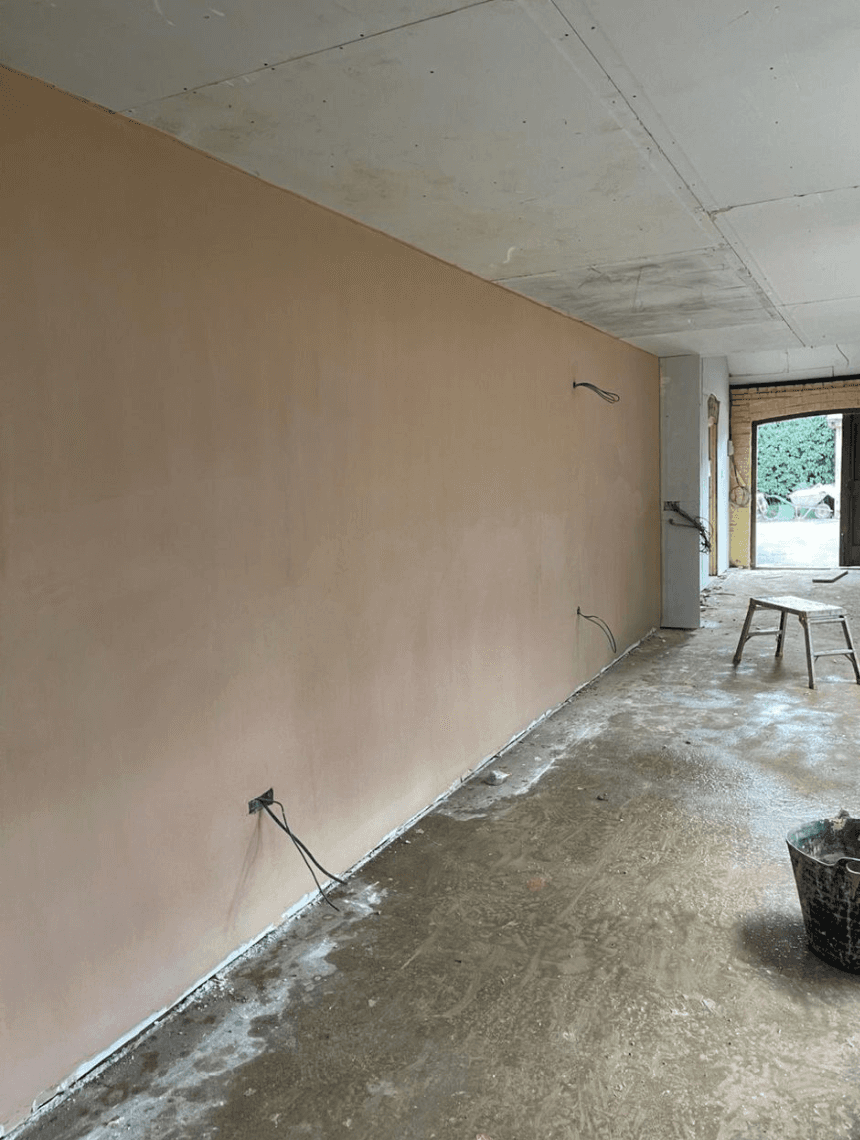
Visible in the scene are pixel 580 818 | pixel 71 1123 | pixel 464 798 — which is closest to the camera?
pixel 71 1123

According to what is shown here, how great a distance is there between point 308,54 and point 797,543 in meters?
15.5

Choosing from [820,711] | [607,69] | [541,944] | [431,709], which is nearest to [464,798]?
[431,709]

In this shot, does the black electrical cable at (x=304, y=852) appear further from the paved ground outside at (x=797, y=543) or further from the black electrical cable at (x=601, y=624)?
the paved ground outside at (x=797, y=543)

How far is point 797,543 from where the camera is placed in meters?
15.5

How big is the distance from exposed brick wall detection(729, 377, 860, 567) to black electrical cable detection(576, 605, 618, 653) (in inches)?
241

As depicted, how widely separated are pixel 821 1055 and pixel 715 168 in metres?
2.54

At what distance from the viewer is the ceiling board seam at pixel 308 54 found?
5.39 feet

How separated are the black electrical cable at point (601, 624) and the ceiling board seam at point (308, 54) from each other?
3.98 meters

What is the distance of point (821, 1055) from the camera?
2029 mm

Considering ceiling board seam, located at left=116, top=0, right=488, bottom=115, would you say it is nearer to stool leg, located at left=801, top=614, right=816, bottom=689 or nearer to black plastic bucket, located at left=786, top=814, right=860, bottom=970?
black plastic bucket, located at left=786, top=814, right=860, bottom=970

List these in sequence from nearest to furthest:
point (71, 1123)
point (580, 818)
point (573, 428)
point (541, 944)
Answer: point (71, 1123), point (541, 944), point (580, 818), point (573, 428)

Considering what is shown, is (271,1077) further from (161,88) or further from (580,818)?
(161,88)

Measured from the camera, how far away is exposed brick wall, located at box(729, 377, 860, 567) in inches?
414

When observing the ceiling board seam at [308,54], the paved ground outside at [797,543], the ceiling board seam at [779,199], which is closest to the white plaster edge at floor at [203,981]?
the ceiling board seam at [308,54]
